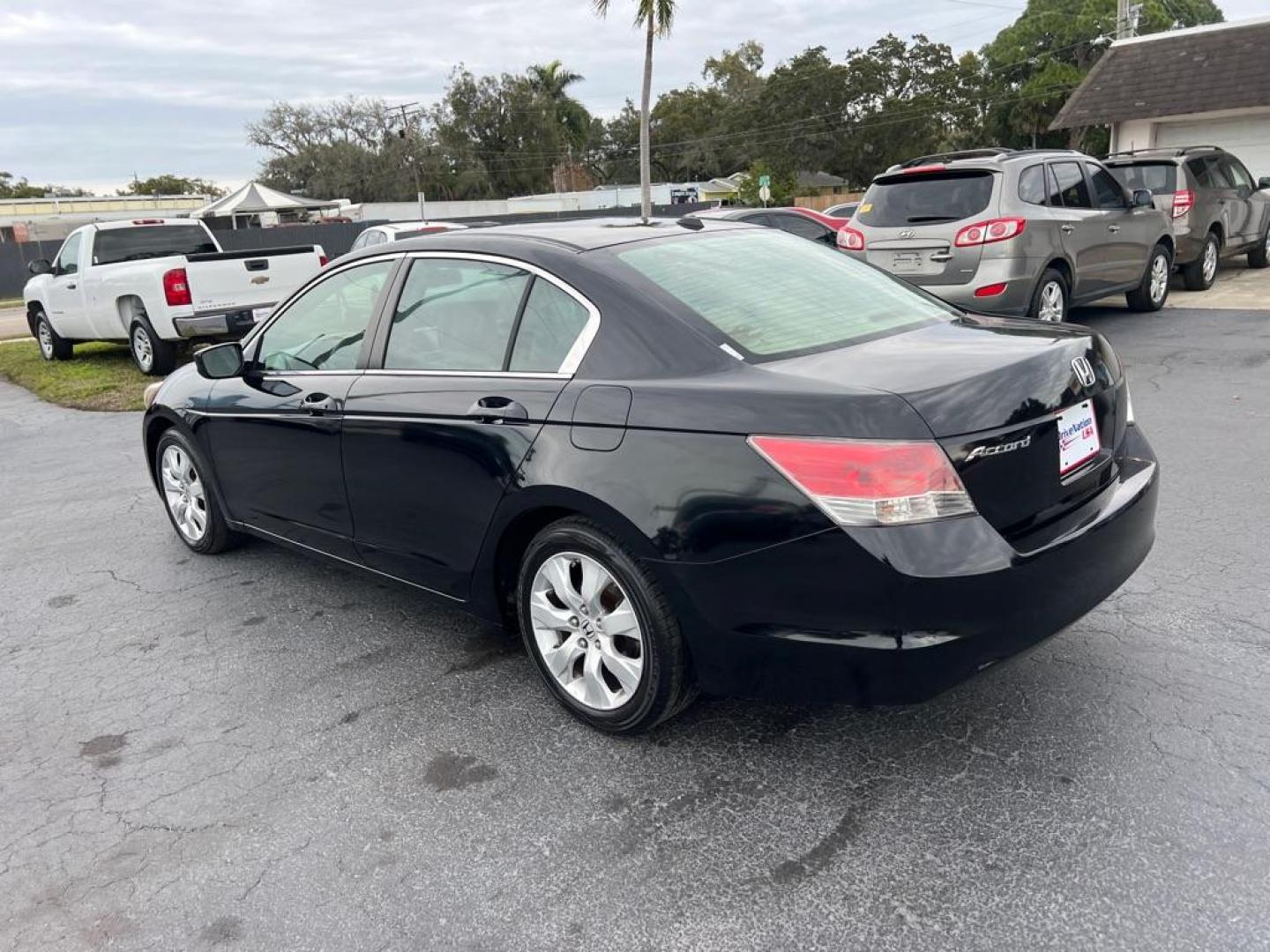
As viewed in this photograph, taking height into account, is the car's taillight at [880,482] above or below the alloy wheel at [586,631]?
above

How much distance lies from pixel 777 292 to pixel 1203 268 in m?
11.8

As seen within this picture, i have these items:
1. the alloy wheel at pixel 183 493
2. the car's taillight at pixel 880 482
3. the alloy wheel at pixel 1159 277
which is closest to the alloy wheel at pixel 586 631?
the car's taillight at pixel 880 482

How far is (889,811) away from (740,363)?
1.35 m

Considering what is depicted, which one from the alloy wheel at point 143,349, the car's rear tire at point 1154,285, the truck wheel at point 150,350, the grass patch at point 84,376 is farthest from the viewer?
the alloy wheel at point 143,349

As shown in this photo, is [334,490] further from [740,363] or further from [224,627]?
[740,363]

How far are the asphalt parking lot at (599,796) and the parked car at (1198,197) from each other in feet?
30.8

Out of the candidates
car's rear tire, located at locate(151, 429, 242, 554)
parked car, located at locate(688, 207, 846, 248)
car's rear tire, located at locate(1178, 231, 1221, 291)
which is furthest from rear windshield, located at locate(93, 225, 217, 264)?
car's rear tire, located at locate(1178, 231, 1221, 291)

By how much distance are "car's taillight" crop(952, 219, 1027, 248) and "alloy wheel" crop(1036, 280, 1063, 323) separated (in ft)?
2.24

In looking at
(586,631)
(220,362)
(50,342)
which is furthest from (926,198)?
(50,342)

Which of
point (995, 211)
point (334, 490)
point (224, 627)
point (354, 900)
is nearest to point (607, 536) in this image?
point (354, 900)

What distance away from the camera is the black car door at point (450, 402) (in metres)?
3.33

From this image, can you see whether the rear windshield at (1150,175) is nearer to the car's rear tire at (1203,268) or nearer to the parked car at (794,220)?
the car's rear tire at (1203,268)

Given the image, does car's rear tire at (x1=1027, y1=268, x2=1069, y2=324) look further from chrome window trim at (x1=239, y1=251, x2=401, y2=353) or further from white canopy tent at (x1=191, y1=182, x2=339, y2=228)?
white canopy tent at (x1=191, y1=182, x2=339, y2=228)

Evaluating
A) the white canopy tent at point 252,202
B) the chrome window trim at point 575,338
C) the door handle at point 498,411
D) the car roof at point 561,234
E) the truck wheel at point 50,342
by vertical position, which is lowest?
the truck wheel at point 50,342
